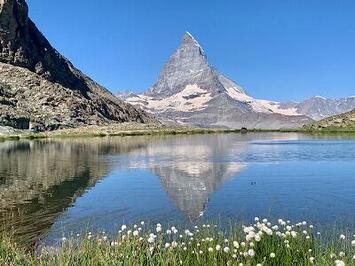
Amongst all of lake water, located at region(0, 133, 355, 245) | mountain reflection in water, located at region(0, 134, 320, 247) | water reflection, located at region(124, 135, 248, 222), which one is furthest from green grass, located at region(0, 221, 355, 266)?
water reflection, located at region(124, 135, 248, 222)

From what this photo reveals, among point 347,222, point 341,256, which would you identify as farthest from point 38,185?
point 341,256

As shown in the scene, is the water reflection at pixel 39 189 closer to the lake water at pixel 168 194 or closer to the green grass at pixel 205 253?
the lake water at pixel 168 194

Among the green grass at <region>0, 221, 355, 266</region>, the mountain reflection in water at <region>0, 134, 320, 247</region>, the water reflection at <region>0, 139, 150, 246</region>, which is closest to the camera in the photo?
the green grass at <region>0, 221, 355, 266</region>

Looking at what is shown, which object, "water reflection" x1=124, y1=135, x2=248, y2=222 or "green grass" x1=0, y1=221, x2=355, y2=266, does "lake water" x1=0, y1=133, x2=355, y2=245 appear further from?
"green grass" x1=0, y1=221, x2=355, y2=266

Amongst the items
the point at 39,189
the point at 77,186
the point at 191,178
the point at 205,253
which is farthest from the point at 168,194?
the point at 205,253

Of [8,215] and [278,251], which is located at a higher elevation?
[278,251]

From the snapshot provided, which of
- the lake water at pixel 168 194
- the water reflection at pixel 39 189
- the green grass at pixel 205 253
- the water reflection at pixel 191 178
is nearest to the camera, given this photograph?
the green grass at pixel 205 253

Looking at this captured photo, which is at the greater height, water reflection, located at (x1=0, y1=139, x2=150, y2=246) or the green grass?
the green grass

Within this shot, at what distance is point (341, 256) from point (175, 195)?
99.8 feet

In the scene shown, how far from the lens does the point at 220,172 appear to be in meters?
66.3

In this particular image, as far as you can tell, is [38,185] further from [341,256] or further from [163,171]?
[341,256]

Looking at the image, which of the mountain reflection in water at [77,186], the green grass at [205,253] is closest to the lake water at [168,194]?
the mountain reflection in water at [77,186]

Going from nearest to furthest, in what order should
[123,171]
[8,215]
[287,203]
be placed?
[8,215]
[287,203]
[123,171]

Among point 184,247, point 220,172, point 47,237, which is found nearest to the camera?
point 184,247
